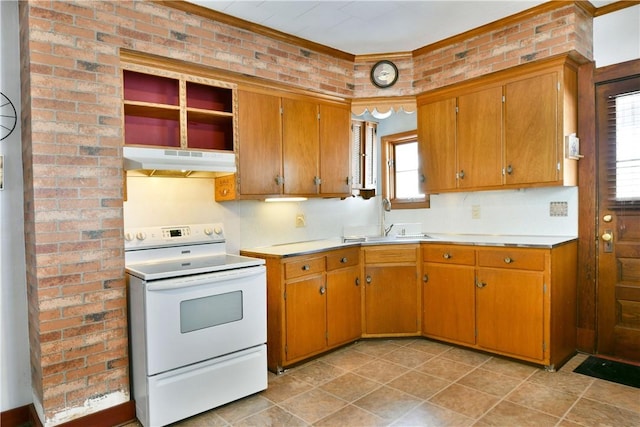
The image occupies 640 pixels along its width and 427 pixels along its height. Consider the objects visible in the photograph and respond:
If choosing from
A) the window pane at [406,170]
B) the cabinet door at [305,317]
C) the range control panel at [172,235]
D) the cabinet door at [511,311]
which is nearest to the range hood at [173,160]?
the range control panel at [172,235]

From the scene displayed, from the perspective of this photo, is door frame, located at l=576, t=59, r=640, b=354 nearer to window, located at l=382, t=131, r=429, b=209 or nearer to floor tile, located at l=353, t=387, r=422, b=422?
window, located at l=382, t=131, r=429, b=209

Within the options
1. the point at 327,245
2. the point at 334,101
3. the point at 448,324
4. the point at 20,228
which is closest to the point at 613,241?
the point at 448,324

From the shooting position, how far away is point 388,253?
3576mm

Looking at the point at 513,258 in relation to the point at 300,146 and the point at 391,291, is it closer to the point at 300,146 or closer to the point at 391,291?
the point at 391,291

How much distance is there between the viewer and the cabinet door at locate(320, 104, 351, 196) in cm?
358

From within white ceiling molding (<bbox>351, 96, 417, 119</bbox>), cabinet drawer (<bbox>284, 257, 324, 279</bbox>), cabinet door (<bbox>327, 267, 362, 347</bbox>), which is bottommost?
cabinet door (<bbox>327, 267, 362, 347</bbox>)

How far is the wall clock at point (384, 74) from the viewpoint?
378 centimetres

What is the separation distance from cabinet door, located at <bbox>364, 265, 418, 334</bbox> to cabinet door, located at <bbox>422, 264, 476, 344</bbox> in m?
0.11

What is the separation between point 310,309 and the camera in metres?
3.16

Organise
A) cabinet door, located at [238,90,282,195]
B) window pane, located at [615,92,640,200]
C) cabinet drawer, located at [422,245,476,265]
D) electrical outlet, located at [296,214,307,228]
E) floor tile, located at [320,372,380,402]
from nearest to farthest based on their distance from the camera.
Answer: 1. floor tile, located at [320,372,380,402]
2. window pane, located at [615,92,640,200]
3. cabinet door, located at [238,90,282,195]
4. cabinet drawer, located at [422,245,476,265]
5. electrical outlet, located at [296,214,307,228]

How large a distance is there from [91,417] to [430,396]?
1970 millimetres

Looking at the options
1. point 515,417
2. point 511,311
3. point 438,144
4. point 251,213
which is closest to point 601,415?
point 515,417

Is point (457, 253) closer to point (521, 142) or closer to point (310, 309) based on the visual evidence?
point (521, 142)

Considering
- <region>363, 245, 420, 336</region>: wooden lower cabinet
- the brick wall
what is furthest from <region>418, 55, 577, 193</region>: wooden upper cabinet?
the brick wall
